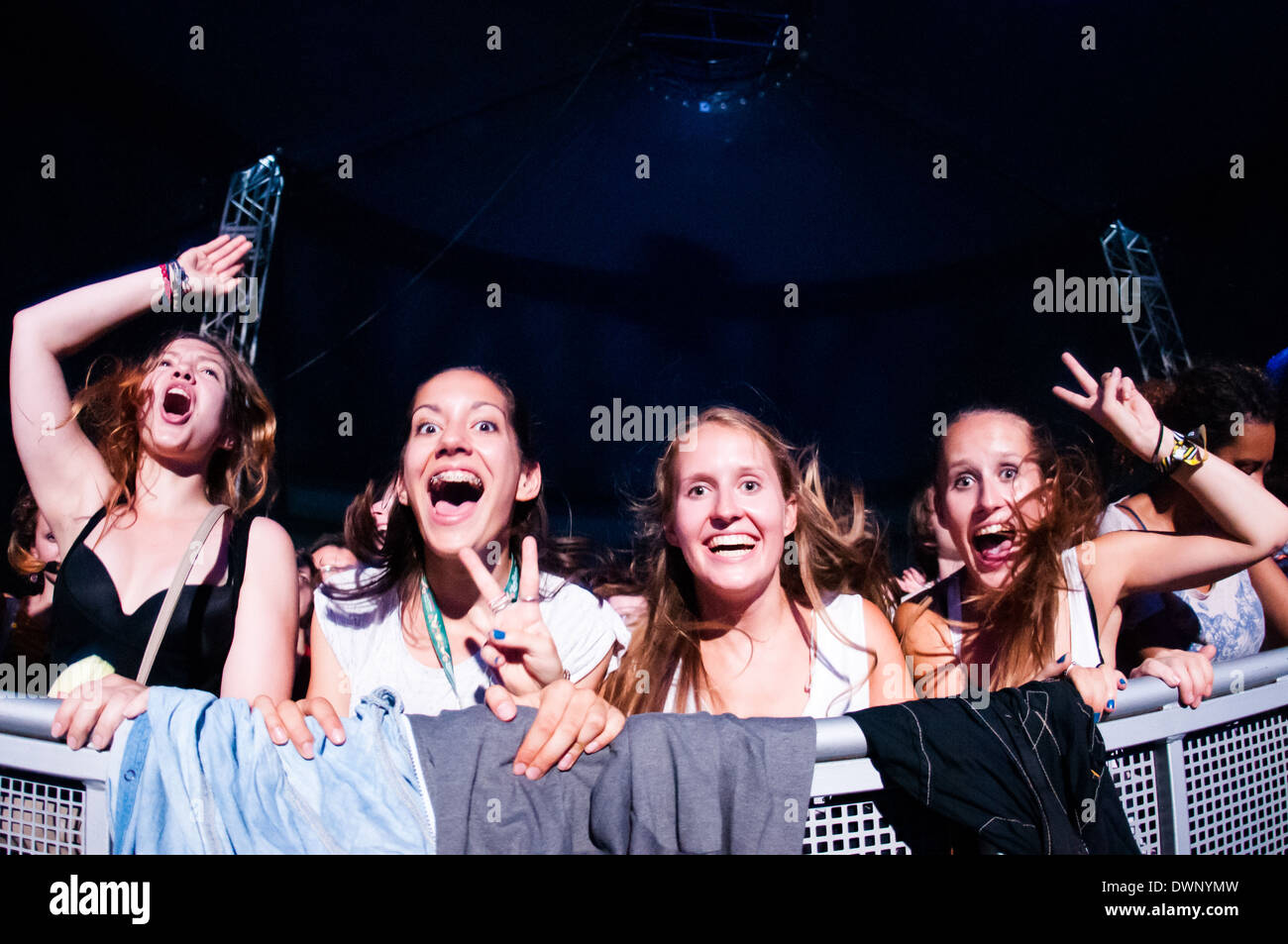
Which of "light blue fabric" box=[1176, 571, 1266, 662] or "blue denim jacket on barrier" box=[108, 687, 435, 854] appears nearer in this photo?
"blue denim jacket on barrier" box=[108, 687, 435, 854]

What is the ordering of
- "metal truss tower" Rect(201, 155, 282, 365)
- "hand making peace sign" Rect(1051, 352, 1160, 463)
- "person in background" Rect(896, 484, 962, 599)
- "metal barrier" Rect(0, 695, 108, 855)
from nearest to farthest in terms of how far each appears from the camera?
"metal barrier" Rect(0, 695, 108, 855) → "hand making peace sign" Rect(1051, 352, 1160, 463) → "person in background" Rect(896, 484, 962, 599) → "metal truss tower" Rect(201, 155, 282, 365)

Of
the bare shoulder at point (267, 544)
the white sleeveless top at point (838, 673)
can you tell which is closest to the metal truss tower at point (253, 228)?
the bare shoulder at point (267, 544)

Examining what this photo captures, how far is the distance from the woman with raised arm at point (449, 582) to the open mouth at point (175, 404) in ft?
1.82

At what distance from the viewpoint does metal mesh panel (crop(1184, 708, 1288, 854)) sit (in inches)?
61.7

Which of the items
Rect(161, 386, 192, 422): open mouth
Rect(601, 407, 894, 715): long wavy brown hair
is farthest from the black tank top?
Rect(601, 407, 894, 715): long wavy brown hair

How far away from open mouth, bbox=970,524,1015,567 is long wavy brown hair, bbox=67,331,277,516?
191cm

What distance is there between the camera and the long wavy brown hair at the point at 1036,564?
191 centimetres

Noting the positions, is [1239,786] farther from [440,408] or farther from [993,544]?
[440,408]

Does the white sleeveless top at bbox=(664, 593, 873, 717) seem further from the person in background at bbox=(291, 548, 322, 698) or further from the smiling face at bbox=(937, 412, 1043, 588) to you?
the person in background at bbox=(291, 548, 322, 698)

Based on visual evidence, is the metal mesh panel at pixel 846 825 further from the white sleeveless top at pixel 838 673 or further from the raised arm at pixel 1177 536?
the raised arm at pixel 1177 536

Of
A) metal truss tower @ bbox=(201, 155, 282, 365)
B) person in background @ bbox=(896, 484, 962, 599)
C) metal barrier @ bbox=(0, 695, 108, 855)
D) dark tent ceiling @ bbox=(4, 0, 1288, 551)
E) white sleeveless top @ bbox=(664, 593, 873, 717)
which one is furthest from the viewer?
metal truss tower @ bbox=(201, 155, 282, 365)
